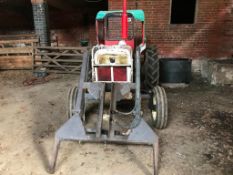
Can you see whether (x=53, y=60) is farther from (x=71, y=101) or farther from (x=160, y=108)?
(x=160, y=108)

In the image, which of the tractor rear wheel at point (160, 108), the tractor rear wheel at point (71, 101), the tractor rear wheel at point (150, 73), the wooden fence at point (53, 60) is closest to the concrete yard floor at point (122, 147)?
the tractor rear wheel at point (160, 108)

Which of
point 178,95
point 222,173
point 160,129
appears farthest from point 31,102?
point 222,173

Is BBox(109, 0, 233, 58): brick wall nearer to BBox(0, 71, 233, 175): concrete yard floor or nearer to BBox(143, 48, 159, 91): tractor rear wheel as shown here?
BBox(0, 71, 233, 175): concrete yard floor

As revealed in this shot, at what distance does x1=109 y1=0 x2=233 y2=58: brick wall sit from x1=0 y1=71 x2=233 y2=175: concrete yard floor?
7.04 ft

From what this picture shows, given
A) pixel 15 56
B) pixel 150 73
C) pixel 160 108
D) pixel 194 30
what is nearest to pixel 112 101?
pixel 160 108

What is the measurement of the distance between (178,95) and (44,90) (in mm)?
3288

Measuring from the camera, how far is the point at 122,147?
3590mm

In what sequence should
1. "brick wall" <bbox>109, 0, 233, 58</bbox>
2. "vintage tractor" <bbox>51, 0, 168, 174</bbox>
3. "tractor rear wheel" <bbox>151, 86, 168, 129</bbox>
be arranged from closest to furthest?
"vintage tractor" <bbox>51, 0, 168, 174</bbox> → "tractor rear wheel" <bbox>151, 86, 168, 129</bbox> → "brick wall" <bbox>109, 0, 233, 58</bbox>

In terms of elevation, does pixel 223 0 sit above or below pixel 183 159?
above

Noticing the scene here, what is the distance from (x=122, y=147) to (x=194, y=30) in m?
5.02

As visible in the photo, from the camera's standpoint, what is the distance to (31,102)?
17.7 ft

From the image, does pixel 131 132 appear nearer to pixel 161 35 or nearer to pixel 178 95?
pixel 178 95

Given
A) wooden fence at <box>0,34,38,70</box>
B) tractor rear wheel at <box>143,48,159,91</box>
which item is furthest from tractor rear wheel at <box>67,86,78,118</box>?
wooden fence at <box>0,34,38,70</box>

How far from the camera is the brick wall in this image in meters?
7.16
